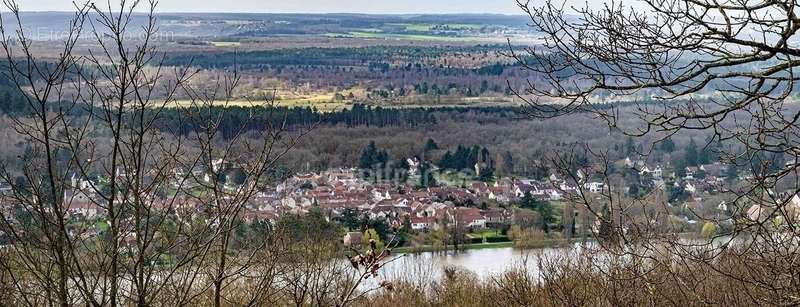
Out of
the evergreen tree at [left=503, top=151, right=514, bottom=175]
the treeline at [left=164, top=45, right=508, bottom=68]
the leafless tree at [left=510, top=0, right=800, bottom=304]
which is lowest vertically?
the evergreen tree at [left=503, top=151, right=514, bottom=175]

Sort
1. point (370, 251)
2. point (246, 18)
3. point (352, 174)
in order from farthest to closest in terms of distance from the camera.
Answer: point (246, 18), point (352, 174), point (370, 251)

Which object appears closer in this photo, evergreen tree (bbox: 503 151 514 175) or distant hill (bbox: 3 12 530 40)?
evergreen tree (bbox: 503 151 514 175)

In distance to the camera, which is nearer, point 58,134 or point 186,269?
point 186,269

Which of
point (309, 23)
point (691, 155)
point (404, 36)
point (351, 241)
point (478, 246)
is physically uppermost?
point (351, 241)

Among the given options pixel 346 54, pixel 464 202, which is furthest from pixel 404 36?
pixel 464 202

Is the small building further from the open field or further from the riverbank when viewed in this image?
the open field

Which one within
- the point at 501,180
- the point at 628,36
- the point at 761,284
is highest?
the point at 628,36

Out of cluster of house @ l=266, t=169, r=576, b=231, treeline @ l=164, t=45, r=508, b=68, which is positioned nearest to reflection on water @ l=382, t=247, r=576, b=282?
cluster of house @ l=266, t=169, r=576, b=231

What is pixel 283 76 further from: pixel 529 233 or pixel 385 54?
pixel 529 233

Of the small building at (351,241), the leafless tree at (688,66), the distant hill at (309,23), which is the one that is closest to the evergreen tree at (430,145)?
the distant hill at (309,23)

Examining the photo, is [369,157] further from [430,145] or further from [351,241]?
[351,241]

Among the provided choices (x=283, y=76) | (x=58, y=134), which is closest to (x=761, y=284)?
(x=58, y=134)
